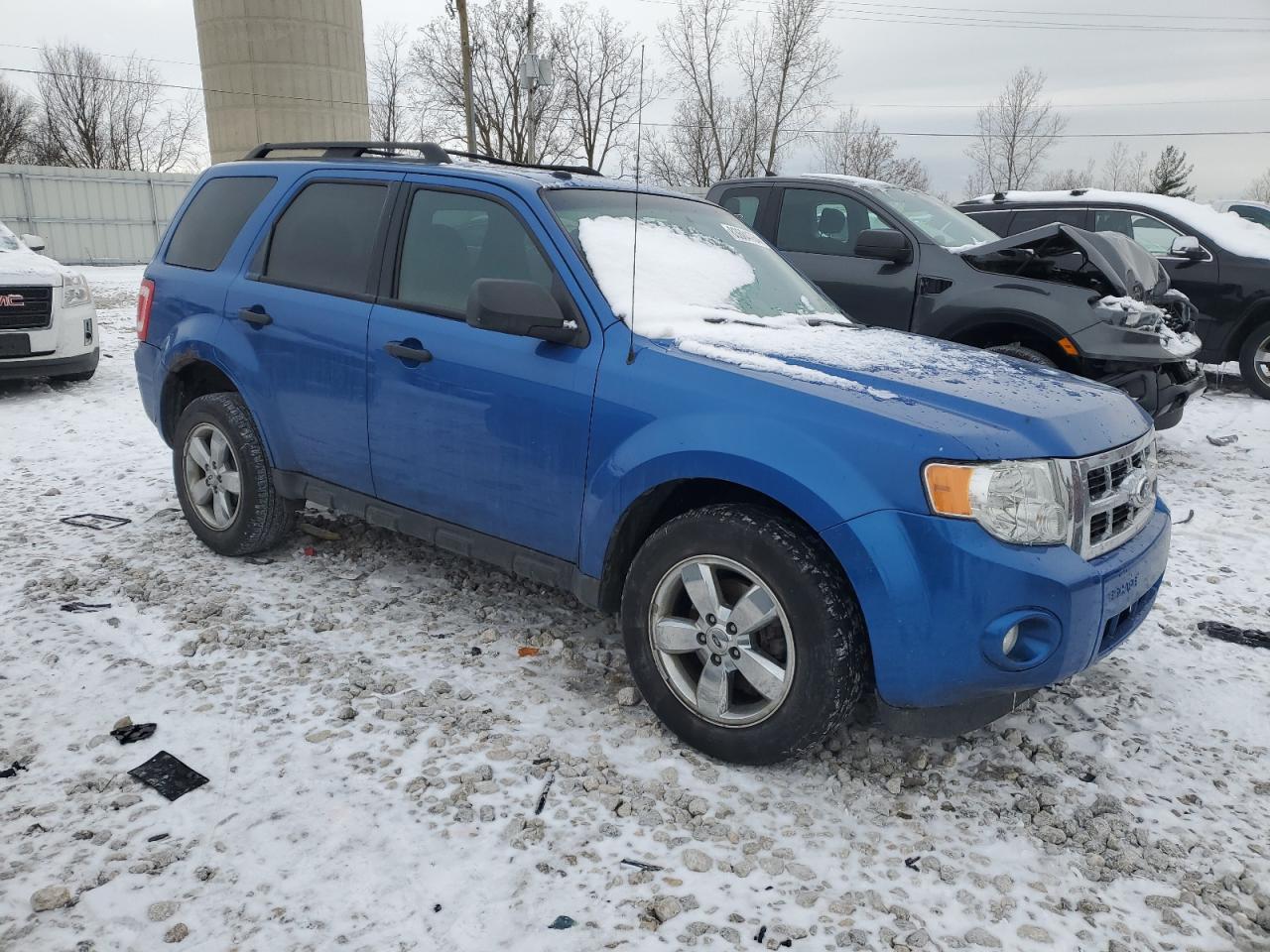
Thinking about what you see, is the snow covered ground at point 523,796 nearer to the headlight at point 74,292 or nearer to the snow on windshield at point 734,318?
the snow on windshield at point 734,318

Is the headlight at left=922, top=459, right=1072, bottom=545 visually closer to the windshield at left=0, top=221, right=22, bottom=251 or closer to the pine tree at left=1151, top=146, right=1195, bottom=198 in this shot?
the windshield at left=0, top=221, right=22, bottom=251

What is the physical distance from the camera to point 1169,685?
3590mm

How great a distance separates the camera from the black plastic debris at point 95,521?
4.98 metres

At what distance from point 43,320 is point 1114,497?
889cm

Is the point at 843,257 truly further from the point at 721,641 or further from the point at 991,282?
the point at 721,641

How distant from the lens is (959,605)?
249 centimetres

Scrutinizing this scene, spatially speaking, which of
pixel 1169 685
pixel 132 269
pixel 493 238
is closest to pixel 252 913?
pixel 493 238

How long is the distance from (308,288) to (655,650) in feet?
7.57

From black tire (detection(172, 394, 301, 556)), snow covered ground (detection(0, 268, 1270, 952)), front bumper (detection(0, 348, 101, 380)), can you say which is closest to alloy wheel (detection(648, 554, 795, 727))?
snow covered ground (detection(0, 268, 1270, 952))

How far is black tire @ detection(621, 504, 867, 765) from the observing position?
8.67 feet

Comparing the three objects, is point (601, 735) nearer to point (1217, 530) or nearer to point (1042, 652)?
point (1042, 652)

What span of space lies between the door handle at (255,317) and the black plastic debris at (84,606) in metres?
1.40

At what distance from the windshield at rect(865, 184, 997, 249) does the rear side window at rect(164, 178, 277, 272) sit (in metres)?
4.78

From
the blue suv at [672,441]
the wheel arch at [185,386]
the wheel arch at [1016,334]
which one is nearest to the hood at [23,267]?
the wheel arch at [185,386]
